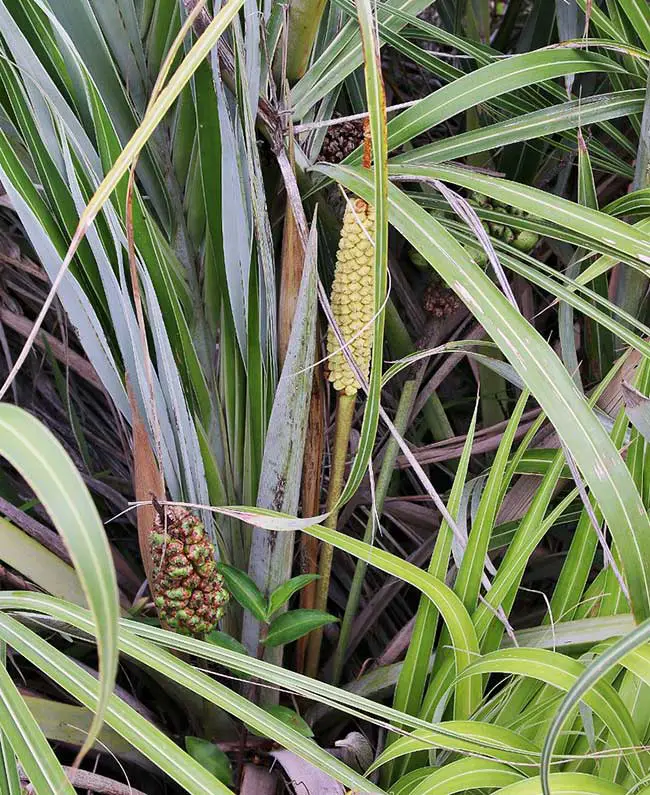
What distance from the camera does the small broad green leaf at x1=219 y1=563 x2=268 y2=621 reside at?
55 centimetres

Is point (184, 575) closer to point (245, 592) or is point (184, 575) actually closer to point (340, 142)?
point (245, 592)

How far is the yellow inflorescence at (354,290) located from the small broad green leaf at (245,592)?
16cm

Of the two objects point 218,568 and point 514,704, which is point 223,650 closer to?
point 218,568

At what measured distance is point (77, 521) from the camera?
23 centimetres

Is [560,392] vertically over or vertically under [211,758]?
over

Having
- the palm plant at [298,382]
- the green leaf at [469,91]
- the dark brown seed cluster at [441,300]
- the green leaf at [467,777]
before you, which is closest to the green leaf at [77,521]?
the palm plant at [298,382]

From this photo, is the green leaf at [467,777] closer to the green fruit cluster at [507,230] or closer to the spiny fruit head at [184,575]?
the spiny fruit head at [184,575]

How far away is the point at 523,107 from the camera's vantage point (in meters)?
0.72

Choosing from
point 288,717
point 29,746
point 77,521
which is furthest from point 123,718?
point 77,521

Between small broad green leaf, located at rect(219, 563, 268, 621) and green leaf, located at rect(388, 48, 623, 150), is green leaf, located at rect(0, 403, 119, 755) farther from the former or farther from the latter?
green leaf, located at rect(388, 48, 623, 150)

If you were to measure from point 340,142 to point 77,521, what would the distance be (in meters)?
0.51

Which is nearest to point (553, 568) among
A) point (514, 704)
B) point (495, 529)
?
point (495, 529)

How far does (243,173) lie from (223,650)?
0.35m

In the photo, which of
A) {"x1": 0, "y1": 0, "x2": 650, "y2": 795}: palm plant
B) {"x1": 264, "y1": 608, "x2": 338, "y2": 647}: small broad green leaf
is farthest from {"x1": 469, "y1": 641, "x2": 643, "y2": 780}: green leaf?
{"x1": 264, "y1": 608, "x2": 338, "y2": 647}: small broad green leaf
